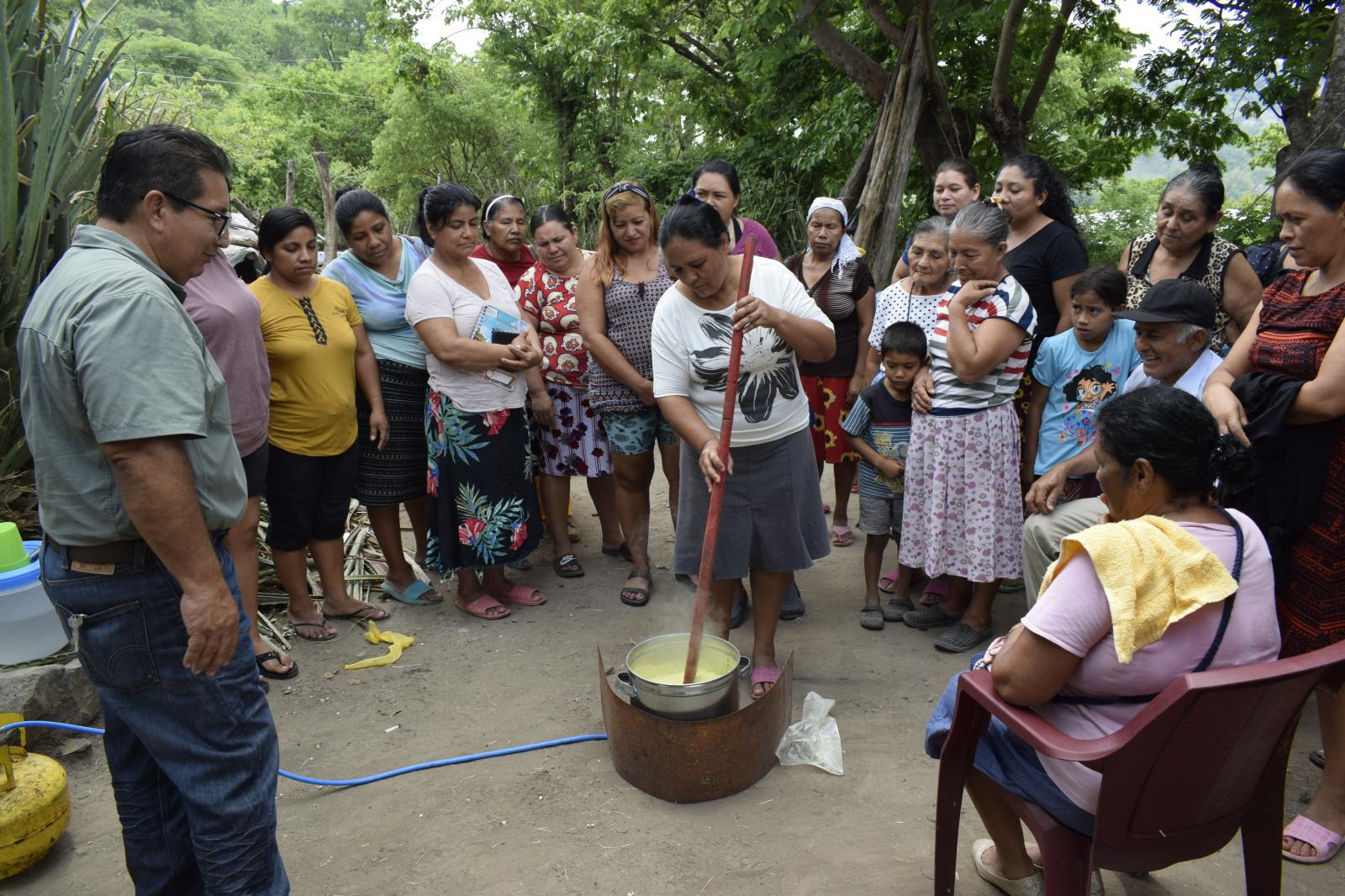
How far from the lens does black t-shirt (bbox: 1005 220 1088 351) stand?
3.76 meters

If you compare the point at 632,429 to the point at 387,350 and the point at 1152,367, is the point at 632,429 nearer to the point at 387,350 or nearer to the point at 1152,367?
the point at 387,350

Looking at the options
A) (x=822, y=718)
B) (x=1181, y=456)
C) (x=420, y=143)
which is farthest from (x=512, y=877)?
(x=420, y=143)

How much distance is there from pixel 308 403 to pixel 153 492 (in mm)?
2097

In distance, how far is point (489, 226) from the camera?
4.60 m

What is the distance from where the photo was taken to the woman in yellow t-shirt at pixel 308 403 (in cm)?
367

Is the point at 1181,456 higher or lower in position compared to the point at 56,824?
higher

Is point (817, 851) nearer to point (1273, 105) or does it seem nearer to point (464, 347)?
point (464, 347)

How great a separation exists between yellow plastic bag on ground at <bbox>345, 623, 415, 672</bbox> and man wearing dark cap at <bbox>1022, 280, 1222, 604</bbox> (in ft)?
9.02

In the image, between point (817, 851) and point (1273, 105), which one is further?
point (1273, 105)

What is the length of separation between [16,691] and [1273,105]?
1031cm

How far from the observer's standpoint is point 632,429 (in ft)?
14.0

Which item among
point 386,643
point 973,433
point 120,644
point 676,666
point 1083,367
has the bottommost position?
point 386,643

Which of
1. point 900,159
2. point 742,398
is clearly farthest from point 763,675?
point 900,159

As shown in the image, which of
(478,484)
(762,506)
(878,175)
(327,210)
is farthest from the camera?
(327,210)
